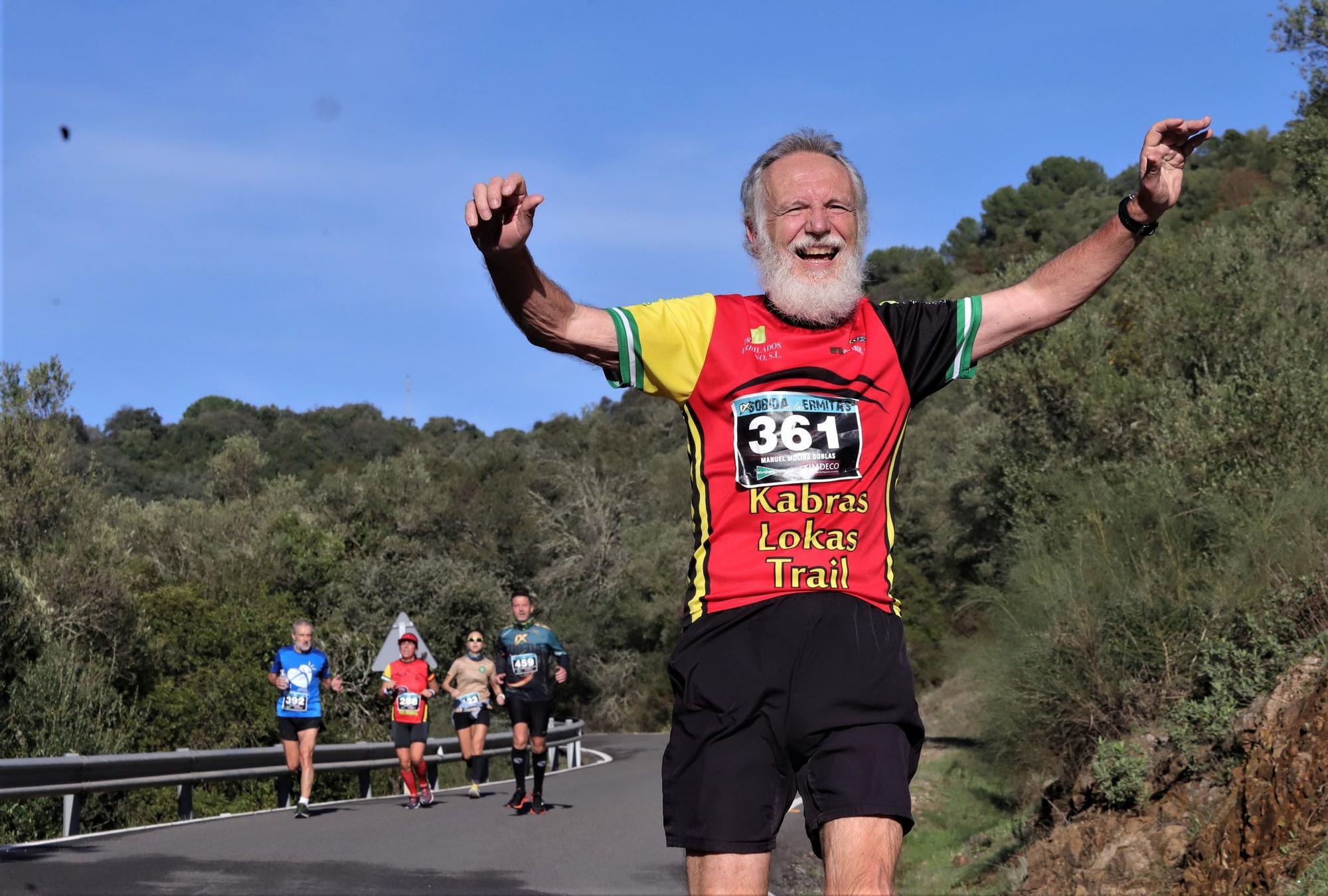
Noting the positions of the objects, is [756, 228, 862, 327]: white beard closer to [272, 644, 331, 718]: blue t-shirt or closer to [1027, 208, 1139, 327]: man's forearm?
[1027, 208, 1139, 327]: man's forearm

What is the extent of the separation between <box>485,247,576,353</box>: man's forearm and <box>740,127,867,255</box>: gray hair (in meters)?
0.67

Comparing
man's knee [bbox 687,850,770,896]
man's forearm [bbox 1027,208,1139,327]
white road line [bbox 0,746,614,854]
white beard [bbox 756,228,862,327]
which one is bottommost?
white road line [bbox 0,746,614,854]

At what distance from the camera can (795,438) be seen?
3820 mm

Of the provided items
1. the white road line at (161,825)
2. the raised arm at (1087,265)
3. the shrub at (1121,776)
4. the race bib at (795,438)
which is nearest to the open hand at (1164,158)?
the raised arm at (1087,265)

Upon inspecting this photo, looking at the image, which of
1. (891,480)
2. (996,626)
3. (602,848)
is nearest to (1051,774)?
(996,626)

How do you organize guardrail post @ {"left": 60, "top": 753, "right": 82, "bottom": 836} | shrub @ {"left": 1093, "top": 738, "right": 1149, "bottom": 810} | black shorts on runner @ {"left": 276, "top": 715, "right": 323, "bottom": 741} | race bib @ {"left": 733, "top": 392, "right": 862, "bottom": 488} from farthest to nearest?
black shorts on runner @ {"left": 276, "top": 715, "right": 323, "bottom": 741}, guardrail post @ {"left": 60, "top": 753, "right": 82, "bottom": 836}, shrub @ {"left": 1093, "top": 738, "right": 1149, "bottom": 810}, race bib @ {"left": 733, "top": 392, "right": 862, "bottom": 488}

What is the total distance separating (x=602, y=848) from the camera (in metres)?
12.5

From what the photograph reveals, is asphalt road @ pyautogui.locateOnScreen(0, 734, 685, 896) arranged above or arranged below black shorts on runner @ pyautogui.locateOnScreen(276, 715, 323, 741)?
below

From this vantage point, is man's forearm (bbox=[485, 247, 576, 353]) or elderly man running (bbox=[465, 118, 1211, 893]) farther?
man's forearm (bbox=[485, 247, 576, 353])

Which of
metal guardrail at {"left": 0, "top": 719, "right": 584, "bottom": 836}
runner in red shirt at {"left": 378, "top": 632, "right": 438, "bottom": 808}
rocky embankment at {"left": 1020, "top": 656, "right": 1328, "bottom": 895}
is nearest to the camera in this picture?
rocky embankment at {"left": 1020, "top": 656, "right": 1328, "bottom": 895}

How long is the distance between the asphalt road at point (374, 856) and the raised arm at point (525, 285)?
246 inches

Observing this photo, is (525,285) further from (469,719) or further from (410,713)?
(469,719)

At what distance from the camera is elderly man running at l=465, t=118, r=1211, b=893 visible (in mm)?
3502

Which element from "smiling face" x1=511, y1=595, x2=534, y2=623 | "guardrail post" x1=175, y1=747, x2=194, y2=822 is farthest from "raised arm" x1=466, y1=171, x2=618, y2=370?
"guardrail post" x1=175, y1=747, x2=194, y2=822
